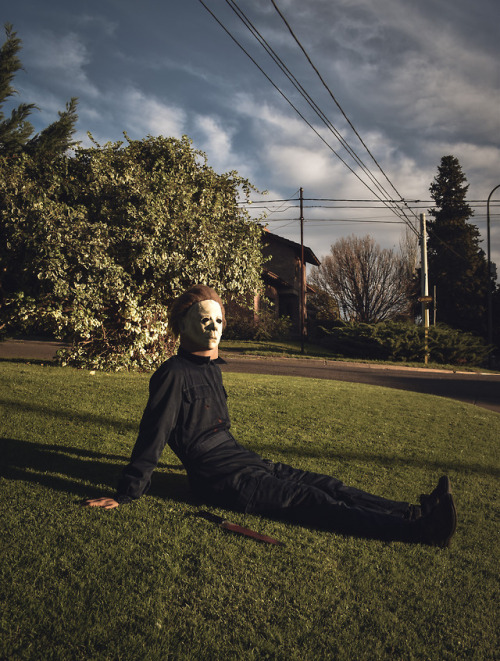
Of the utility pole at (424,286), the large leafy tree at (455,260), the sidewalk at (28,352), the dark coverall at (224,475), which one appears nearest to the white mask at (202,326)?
the dark coverall at (224,475)

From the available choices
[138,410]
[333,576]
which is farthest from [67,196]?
[333,576]

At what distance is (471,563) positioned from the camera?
106 inches

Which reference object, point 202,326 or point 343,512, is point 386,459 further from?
point 202,326

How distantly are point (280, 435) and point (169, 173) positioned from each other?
7.85m

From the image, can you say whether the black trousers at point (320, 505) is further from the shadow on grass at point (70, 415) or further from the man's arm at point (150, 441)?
the shadow on grass at point (70, 415)

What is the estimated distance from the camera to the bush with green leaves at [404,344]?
73.2 feet

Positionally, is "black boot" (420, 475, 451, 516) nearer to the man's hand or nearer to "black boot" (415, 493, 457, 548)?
"black boot" (415, 493, 457, 548)

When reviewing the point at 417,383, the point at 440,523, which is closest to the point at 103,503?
the point at 440,523

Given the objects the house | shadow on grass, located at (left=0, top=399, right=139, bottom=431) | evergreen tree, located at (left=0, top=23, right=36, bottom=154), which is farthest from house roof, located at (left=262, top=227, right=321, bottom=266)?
shadow on grass, located at (left=0, top=399, right=139, bottom=431)

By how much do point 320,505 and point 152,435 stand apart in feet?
3.66

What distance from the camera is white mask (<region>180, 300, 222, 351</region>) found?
3.35 metres

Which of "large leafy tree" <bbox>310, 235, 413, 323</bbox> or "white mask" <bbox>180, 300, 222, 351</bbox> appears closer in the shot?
"white mask" <bbox>180, 300, 222, 351</bbox>

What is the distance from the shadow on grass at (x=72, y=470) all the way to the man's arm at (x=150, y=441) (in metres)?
0.38

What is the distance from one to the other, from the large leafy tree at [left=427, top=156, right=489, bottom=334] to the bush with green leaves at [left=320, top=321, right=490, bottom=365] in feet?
46.0
